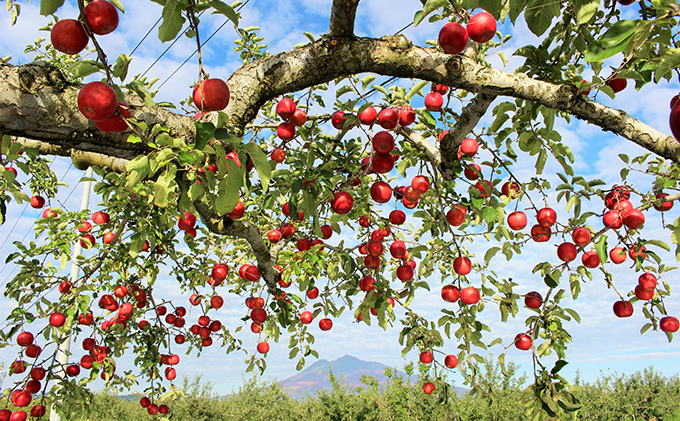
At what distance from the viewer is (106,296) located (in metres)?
3.95

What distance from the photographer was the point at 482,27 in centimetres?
182

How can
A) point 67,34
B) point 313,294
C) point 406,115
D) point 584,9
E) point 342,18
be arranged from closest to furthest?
point 584,9 → point 67,34 → point 342,18 → point 406,115 → point 313,294

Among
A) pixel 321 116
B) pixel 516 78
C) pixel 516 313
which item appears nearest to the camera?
pixel 516 78

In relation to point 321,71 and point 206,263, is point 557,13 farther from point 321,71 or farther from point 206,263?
point 206,263

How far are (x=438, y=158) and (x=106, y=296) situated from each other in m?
3.71

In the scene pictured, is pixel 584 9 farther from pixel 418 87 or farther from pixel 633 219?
pixel 633 219

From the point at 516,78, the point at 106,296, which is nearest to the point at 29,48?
the point at 106,296

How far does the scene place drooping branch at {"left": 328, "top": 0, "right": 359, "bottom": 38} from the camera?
1960mm

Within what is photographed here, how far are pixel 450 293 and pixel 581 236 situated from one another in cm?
105

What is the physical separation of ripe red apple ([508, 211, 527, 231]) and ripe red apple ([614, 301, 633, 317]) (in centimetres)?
96

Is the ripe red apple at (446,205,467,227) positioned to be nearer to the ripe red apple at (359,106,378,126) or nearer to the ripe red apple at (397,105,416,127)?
the ripe red apple at (397,105,416,127)

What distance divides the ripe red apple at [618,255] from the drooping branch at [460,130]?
4.52ft

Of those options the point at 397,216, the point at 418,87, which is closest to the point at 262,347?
the point at 397,216

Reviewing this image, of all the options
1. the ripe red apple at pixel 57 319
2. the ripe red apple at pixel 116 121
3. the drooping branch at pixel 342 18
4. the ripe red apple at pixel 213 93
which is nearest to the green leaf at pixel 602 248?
the drooping branch at pixel 342 18
